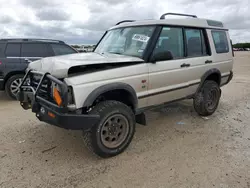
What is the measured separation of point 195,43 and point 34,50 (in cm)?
490

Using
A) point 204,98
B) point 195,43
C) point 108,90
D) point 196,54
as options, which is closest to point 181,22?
point 195,43

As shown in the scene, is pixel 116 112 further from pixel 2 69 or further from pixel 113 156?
pixel 2 69

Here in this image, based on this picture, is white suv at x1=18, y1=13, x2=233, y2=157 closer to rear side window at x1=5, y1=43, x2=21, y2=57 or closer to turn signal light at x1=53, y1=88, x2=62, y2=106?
turn signal light at x1=53, y1=88, x2=62, y2=106

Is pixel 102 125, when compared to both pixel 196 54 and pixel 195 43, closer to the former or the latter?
pixel 196 54

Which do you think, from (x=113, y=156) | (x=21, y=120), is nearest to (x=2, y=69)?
(x=21, y=120)

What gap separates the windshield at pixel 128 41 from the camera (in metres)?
3.65

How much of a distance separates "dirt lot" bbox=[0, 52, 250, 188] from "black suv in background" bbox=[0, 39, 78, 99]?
1.87 metres

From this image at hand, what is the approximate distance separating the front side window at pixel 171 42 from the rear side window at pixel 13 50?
4.73 meters

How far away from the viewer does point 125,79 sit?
10.6 feet

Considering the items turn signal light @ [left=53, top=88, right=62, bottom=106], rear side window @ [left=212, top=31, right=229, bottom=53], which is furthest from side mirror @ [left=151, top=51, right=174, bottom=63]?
rear side window @ [left=212, top=31, right=229, bottom=53]

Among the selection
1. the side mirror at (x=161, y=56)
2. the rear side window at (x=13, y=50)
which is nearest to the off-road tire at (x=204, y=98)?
the side mirror at (x=161, y=56)

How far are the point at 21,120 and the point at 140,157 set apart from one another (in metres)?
2.89

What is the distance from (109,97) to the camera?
3434mm

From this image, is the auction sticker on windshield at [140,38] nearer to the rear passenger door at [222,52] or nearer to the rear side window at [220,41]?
the rear passenger door at [222,52]
